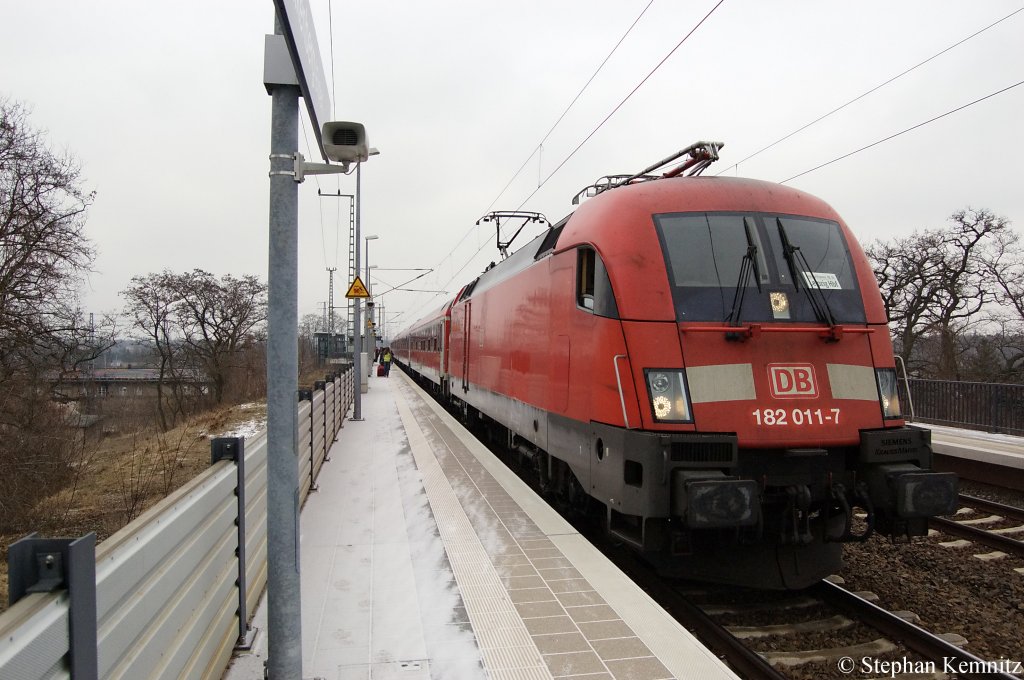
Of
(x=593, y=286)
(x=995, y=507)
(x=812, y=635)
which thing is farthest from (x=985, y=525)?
(x=593, y=286)

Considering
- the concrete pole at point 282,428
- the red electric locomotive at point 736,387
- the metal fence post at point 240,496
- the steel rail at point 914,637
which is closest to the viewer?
the concrete pole at point 282,428

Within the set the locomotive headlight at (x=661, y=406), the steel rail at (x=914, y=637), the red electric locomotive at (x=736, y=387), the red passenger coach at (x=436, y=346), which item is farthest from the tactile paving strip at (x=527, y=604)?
the red passenger coach at (x=436, y=346)

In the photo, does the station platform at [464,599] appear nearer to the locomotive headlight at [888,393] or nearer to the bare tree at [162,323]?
the locomotive headlight at [888,393]

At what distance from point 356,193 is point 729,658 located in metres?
16.0

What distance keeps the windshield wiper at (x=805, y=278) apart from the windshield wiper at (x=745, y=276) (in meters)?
0.28

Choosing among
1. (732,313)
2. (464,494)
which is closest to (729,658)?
(732,313)

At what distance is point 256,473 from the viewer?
13.8 ft

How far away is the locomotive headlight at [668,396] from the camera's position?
182 inches

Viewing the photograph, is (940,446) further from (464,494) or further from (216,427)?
(216,427)

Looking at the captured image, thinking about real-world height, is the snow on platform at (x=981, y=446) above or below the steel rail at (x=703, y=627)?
above

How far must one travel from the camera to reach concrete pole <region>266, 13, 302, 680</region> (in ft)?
9.46

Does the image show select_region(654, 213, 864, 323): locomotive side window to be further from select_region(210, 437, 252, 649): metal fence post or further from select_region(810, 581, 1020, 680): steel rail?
select_region(210, 437, 252, 649): metal fence post

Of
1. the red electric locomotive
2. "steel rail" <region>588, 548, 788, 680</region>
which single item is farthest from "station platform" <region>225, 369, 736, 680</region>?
the red electric locomotive

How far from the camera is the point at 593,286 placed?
5.49 metres
